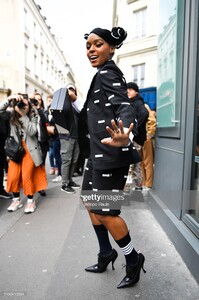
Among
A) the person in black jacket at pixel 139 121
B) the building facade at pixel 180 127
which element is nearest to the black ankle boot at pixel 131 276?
the building facade at pixel 180 127

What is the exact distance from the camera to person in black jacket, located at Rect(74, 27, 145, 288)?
1667mm

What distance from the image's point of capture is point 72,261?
2.31 m

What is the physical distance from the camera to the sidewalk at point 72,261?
187cm

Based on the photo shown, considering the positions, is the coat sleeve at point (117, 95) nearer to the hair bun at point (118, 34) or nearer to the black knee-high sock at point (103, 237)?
the hair bun at point (118, 34)

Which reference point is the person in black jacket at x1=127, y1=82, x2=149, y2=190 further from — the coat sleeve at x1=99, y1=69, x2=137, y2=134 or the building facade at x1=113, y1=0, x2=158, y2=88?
the building facade at x1=113, y1=0, x2=158, y2=88

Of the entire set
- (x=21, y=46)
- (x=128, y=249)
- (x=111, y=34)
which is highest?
(x=21, y=46)

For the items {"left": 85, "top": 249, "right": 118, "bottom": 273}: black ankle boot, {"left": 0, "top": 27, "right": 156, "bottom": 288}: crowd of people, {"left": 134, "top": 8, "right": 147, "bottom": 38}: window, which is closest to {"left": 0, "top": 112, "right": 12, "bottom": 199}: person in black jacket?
{"left": 0, "top": 27, "right": 156, "bottom": 288}: crowd of people

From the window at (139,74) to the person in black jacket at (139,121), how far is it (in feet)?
44.8

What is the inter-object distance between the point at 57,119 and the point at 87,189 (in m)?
0.67

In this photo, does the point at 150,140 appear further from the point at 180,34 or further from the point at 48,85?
the point at 48,85

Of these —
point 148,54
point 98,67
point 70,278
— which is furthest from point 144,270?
point 148,54

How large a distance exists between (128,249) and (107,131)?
0.95m

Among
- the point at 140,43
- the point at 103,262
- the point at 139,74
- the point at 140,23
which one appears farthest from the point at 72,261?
the point at 140,23

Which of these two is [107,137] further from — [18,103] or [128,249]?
[18,103]
